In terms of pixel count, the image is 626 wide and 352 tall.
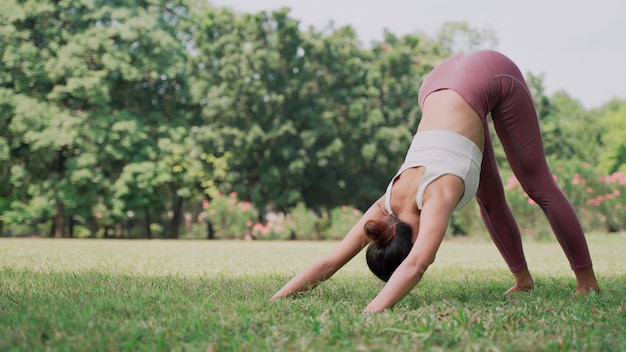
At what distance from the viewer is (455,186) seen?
335cm

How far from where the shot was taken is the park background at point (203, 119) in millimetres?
19422

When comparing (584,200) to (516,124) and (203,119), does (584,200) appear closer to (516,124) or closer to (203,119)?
(516,124)

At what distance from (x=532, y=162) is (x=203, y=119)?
20461mm

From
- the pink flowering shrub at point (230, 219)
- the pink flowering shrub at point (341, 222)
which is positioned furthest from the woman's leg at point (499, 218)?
the pink flowering shrub at point (230, 219)

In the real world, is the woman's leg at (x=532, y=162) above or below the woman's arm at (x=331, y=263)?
above

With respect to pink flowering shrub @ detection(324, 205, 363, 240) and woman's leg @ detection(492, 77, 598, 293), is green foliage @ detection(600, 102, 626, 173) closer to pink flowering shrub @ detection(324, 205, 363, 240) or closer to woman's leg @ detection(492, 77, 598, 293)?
pink flowering shrub @ detection(324, 205, 363, 240)

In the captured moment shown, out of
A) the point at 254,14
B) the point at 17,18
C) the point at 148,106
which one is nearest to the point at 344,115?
the point at 254,14

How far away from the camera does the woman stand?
10.5ft

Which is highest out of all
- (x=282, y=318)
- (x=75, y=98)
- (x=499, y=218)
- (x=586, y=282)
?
(x=75, y=98)

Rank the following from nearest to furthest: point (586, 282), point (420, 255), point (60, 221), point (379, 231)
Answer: point (420, 255)
point (379, 231)
point (586, 282)
point (60, 221)

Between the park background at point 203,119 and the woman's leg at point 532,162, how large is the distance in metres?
13.1

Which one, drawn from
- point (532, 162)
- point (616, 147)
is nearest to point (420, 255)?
point (532, 162)

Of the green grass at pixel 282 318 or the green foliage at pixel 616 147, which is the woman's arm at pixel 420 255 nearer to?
the green grass at pixel 282 318

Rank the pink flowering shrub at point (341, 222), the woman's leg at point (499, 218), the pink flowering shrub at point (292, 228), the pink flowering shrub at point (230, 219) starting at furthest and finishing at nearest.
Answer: the pink flowering shrub at point (230, 219) < the pink flowering shrub at point (292, 228) < the pink flowering shrub at point (341, 222) < the woman's leg at point (499, 218)
